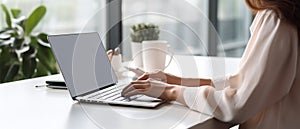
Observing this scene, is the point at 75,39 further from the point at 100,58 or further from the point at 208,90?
the point at 208,90

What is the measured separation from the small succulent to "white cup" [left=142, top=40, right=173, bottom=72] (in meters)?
0.02

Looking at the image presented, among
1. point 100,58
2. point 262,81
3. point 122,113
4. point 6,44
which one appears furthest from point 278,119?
point 6,44

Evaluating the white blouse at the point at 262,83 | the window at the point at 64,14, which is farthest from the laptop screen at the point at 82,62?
the window at the point at 64,14

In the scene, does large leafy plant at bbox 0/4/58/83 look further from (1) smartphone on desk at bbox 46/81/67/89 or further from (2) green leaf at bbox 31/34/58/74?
(1) smartphone on desk at bbox 46/81/67/89

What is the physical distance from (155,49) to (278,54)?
68 cm

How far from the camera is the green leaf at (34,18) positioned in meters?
2.93

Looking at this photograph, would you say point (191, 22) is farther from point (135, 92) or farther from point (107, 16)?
point (135, 92)

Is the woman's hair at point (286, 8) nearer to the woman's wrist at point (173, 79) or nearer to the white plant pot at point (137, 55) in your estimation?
the woman's wrist at point (173, 79)

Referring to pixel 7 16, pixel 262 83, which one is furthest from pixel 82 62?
pixel 7 16

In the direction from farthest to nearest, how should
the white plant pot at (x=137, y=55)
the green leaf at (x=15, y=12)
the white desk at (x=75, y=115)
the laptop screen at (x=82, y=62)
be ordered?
1. the green leaf at (x=15, y=12)
2. the white plant pot at (x=137, y=55)
3. the laptop screen at (x=82, y=62)
4. the white desk at (x=75, y=115)

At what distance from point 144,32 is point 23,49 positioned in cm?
125

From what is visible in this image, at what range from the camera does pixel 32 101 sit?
1367mm

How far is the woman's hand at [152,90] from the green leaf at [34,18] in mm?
1768

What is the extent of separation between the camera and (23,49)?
9.30 ft
